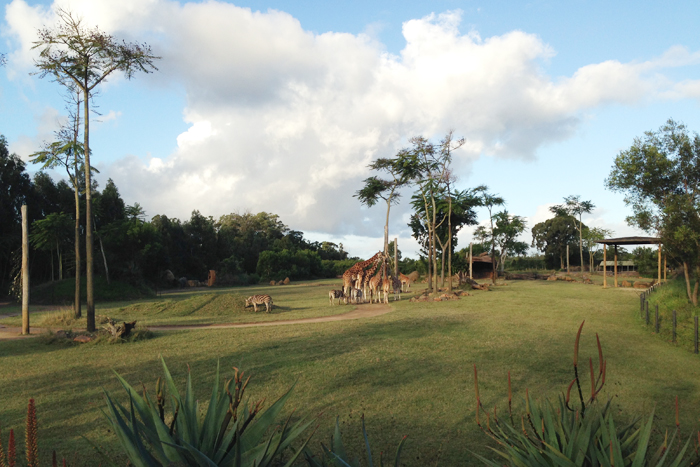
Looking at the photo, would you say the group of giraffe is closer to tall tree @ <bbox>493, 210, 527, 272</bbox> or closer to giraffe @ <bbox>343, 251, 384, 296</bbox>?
giraffe @ <bbox>343, 251, 384, 296</bbox>

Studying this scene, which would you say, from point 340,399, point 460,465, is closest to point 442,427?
point 460,465

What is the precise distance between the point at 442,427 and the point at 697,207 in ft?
48.7

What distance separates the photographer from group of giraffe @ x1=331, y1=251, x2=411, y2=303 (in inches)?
818

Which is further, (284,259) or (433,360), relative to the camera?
(284,259)

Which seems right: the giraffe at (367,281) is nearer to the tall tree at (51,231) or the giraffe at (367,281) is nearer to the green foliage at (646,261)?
the tall tree at (51,231)

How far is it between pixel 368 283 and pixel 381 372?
1335cm

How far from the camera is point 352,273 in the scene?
2156cm

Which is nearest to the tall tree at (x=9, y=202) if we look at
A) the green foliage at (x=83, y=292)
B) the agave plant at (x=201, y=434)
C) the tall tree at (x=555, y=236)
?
the green foliage at (x=83, y=292)

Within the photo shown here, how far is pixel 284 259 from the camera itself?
4972cm

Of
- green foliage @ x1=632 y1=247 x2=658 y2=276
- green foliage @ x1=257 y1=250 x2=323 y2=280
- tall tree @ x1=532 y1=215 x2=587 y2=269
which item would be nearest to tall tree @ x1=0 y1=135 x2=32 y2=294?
green foliage @ x1=257 y1=250 x2=323 y2=280

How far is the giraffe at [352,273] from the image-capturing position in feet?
68.1

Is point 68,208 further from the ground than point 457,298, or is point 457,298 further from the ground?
point 68,208

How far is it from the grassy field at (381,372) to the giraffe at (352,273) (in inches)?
267

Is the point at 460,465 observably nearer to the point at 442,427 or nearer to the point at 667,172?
the point at 442,427
